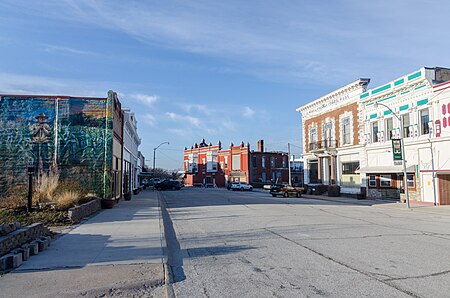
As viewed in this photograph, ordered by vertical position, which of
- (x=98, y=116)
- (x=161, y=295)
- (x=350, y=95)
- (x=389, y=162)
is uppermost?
(x=350, y=95)

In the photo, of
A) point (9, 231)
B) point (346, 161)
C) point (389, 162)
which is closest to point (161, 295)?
point (9, 231)

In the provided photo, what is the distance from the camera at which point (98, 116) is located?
993 inches

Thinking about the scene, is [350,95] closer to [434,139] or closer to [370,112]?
[370,112]

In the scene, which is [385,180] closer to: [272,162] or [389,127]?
[389,127]

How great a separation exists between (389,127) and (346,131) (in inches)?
257

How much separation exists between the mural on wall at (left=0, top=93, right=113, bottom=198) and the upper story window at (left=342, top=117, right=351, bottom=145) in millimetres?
23131

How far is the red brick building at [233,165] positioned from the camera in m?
76.6

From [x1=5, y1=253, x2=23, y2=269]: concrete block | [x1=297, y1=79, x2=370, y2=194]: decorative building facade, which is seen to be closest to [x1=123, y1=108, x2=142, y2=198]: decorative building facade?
[x1=297, y1=79, x2=370, y2=194]: decorative building facade

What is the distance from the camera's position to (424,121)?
27781 millimetres

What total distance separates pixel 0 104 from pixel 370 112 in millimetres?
28452

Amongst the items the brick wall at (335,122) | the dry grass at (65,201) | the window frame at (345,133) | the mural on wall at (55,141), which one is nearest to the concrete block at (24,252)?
the dry grass at (65,201)

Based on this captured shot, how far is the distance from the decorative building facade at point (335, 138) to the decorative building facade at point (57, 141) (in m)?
22.6

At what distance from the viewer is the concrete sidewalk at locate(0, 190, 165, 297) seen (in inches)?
247

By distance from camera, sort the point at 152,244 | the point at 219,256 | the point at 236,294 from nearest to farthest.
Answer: the point at 236,294 → the point at 219,256 → the point at 152,244
